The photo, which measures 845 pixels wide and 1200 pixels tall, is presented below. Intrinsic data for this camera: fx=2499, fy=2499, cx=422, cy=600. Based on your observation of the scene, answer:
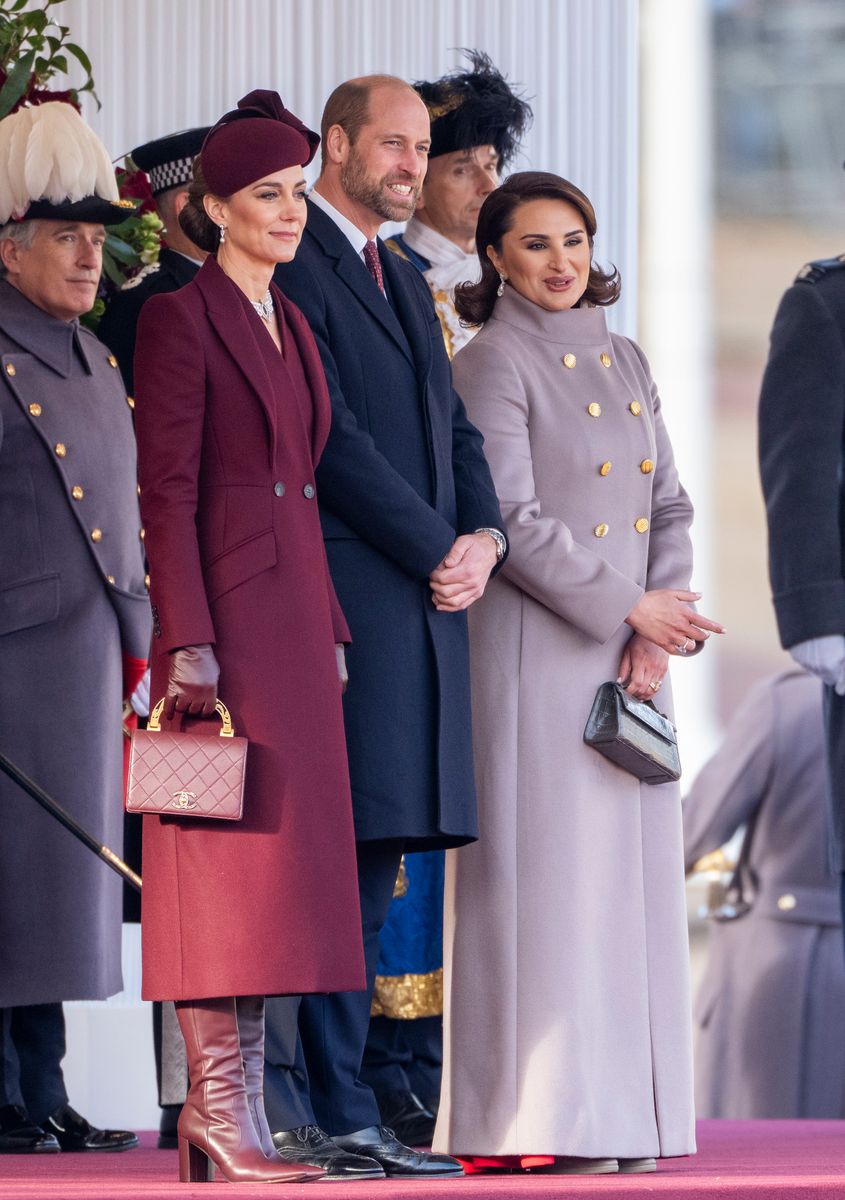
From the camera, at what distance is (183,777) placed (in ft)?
11.5

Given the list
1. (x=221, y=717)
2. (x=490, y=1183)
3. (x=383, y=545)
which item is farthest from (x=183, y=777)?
(x=490, y=1183)

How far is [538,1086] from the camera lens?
3969 mm

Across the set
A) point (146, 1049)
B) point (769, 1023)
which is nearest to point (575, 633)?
point (146, 1049)

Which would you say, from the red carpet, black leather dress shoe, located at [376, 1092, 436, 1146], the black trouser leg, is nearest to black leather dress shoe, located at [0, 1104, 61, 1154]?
the red carpet

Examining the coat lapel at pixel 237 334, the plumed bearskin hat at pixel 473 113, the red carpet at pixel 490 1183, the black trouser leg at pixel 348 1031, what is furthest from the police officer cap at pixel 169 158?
the red carpet at pixel 490 1183

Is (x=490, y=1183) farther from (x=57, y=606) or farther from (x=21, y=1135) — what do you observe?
(x=57, y=606)

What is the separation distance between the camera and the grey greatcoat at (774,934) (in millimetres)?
6719

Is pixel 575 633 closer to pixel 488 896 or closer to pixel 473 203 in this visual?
pixel 488 896

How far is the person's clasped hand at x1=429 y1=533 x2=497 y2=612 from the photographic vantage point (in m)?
3.90

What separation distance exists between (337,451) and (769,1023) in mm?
3390

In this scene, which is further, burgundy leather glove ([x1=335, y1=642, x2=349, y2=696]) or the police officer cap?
the police officer cap

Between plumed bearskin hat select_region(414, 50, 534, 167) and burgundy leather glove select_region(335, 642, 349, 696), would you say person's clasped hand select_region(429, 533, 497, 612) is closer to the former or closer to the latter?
burgundy leather glove select_region(335, 642, 349, 696)

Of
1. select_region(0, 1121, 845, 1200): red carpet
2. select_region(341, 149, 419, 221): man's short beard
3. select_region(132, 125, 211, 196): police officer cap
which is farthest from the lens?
select_region(132, 125, 211, 196): police officer cap

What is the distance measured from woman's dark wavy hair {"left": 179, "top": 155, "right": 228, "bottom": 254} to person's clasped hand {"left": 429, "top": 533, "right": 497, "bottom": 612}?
60cm
